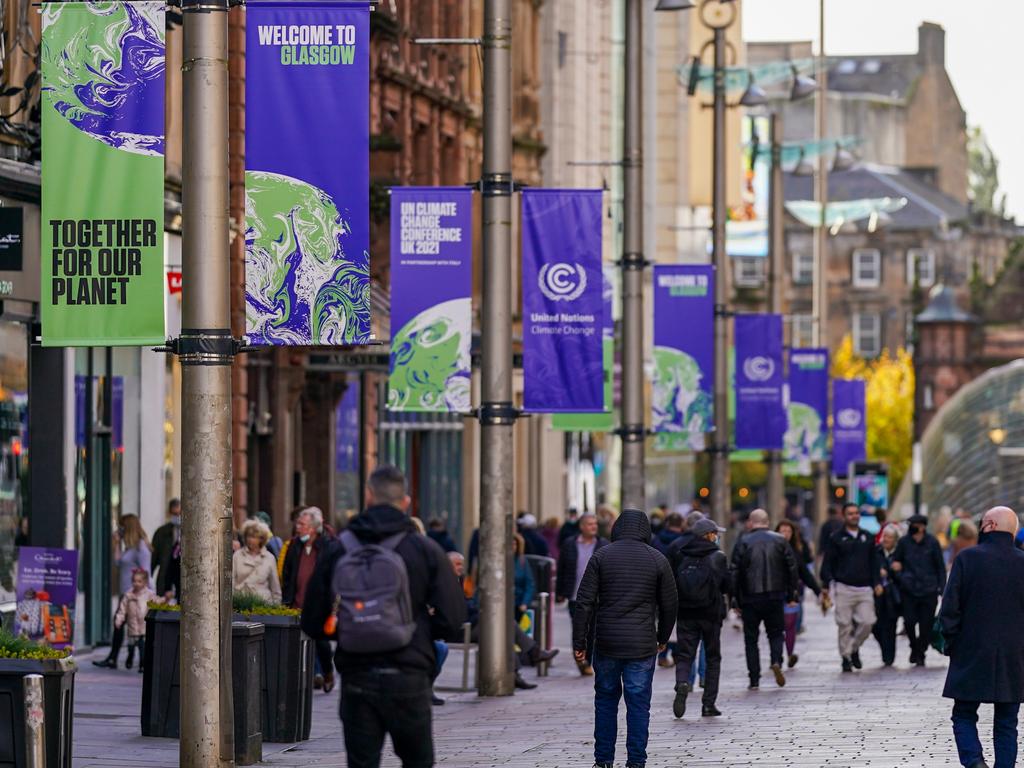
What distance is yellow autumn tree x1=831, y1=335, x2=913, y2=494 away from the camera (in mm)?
118938

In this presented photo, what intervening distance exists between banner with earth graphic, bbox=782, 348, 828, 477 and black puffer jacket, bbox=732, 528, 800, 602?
81.9 ft

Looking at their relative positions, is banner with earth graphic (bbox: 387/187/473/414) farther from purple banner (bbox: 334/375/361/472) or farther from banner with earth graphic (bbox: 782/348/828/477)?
banner with earth graphic (bbox: 782/348/828/477)

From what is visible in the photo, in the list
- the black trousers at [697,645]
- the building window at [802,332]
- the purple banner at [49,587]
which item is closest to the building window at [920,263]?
the building window at [802,332]

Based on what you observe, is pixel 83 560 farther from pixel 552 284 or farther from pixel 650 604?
pixel 650 604

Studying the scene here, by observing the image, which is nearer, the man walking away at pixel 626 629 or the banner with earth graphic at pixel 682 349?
the man walking away at pixel 626 629

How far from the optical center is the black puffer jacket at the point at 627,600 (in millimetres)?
15492

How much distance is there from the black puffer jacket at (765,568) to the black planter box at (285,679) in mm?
6599

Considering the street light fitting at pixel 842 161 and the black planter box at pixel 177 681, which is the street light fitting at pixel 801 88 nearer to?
the street light fitting at pixel 842 161

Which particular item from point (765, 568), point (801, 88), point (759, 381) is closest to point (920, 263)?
point (801, 88)

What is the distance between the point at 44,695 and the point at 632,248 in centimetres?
1643

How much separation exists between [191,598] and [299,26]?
349cm

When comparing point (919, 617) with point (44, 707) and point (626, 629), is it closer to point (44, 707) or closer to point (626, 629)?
point (626, 629)

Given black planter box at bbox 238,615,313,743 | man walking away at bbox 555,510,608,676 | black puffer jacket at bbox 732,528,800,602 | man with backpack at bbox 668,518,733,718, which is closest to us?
black planter box at bbox 238,615,313,743

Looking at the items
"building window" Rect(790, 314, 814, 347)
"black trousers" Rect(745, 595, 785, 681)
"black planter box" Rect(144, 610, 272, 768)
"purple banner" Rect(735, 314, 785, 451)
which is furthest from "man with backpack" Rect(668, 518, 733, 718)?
"building window" Rect(790, 314, 814, 347)
